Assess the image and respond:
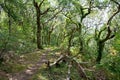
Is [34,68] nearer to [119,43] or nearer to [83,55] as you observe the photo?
[119,43]

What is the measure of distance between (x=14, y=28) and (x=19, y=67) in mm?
3233

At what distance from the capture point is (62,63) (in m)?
14.6

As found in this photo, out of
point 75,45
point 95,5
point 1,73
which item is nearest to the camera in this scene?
point 1,73

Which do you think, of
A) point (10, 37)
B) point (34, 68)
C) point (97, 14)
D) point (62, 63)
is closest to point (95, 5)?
point (97, 14)

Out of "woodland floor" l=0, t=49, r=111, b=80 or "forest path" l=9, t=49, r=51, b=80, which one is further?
"woodland floor" l=0, t=49, r=111, b=80

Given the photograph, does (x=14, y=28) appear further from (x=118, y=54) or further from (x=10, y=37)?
(x=118, y=54)

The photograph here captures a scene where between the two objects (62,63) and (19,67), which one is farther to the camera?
(62,63)

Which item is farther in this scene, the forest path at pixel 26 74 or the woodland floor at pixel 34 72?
the woodland floor at pixel 34 72

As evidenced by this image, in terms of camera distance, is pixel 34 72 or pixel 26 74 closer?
pixel 26 74

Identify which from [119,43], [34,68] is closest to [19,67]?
[34,68]

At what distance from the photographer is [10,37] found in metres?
11.7

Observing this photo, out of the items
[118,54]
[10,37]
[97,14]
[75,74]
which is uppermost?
[97,14]

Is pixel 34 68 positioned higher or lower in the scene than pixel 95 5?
lower

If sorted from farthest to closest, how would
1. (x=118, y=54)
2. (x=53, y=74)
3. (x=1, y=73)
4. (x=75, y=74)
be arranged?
(x=118, y=54), (x=75, y=74), (x=53, y=74), (x=1, y=73)
